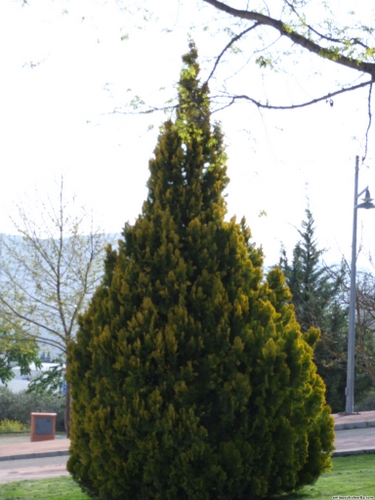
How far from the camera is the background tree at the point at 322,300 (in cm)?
2739

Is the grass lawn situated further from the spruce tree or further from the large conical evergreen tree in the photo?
the spruce tree

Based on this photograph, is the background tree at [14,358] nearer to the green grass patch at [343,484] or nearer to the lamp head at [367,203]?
the lamp head at [367,203]

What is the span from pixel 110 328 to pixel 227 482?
158 centimetres

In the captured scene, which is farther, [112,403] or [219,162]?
[219,162]

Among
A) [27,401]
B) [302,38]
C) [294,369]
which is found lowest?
[27,401]

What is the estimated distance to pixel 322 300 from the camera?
2673 cm

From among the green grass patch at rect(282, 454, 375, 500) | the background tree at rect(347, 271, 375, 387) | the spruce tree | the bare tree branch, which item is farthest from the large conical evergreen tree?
the spruce tree

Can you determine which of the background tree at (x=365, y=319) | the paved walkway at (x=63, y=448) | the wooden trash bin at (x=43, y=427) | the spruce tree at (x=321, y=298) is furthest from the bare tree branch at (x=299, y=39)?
the spruce tree at (x=321, y=298)

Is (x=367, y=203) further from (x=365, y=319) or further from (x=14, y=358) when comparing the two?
(x=14, y=358)

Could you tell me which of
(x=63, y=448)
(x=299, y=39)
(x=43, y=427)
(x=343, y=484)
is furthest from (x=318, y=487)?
(x=43, y=427)

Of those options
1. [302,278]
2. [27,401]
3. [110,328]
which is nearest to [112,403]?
[110,328]

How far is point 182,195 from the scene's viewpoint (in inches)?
298

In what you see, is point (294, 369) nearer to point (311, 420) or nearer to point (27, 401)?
point (311, 420)

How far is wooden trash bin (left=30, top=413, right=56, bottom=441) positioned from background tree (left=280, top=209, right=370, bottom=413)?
8.08 meters
